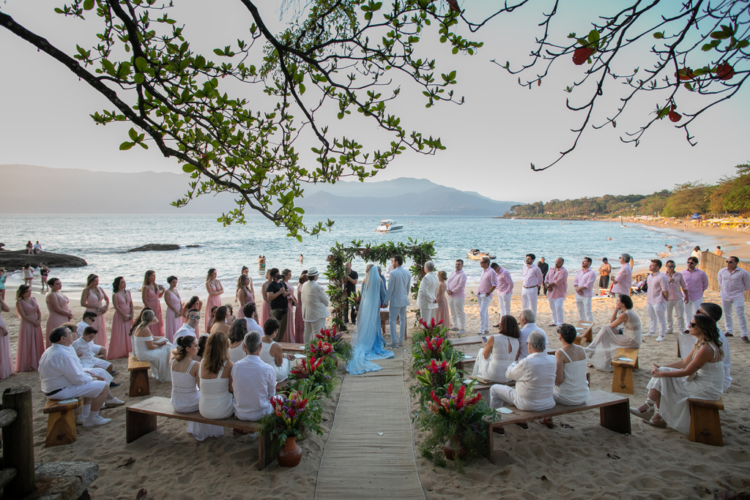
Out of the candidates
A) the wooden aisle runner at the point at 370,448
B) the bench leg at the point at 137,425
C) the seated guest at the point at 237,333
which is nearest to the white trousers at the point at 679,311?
the wooden aisle runner at the point at 370,448

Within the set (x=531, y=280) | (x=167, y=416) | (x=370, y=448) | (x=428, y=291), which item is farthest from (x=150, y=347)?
(x=531, y=280)

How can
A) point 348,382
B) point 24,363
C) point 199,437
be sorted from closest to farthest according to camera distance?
point 199,437 < point 348,382 < point 24,363

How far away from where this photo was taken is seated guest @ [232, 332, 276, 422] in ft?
14.4

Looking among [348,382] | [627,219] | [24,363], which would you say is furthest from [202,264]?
[627,219]

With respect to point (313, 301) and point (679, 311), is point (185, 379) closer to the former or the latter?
point (313, 301)

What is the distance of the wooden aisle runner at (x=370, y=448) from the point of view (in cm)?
392

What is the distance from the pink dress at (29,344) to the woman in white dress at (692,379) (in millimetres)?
10582

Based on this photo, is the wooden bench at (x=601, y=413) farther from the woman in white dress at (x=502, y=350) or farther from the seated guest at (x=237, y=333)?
the seated guest at (x=237, y=333)

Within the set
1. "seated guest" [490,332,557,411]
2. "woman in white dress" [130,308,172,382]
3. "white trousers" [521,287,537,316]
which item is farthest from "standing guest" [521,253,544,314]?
"woman in white dress" [130,308,172,382]

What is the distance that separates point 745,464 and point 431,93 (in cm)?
516

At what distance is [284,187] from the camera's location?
12.7 ft

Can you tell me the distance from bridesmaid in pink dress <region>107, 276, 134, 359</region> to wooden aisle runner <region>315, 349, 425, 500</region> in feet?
16.9

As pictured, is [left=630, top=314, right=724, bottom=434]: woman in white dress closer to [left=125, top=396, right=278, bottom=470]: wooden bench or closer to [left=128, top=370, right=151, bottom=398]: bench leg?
[left=125, top=396, right=278, bottom=470]: wooden bench

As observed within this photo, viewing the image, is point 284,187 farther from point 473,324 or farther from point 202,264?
point 202,264
